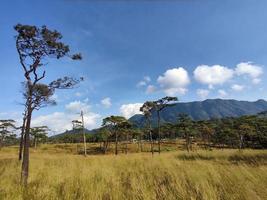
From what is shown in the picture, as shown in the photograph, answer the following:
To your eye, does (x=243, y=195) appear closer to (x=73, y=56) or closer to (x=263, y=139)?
(x=73, y=56)

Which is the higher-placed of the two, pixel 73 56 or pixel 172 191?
A: pixel 73 56

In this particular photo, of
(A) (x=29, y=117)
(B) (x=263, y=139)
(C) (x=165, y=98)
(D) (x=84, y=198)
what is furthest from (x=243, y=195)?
(B) (x=263, y=139)

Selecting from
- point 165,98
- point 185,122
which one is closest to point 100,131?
point 185,122

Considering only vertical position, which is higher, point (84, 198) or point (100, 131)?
Answer: point (100, 131)

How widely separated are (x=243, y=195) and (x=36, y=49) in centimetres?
976

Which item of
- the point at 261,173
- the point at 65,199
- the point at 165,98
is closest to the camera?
the point at 65,199

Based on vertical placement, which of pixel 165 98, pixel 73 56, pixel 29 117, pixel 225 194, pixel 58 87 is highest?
pixel 165 98

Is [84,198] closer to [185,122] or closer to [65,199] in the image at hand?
[65,199]

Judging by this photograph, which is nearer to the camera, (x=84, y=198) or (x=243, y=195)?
(x=243, y=195)

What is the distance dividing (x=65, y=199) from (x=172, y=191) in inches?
67.8

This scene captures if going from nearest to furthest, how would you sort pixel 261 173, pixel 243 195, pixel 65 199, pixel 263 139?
pixel 243 195, pixel 65 199, pixel 261 173, pixel 263 139

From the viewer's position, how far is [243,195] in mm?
3262

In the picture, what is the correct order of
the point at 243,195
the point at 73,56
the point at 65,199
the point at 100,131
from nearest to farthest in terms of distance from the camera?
the point at 243,195, the point at 65,199, the point at 73,56, the point at 100,131

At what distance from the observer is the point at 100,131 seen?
189ft
